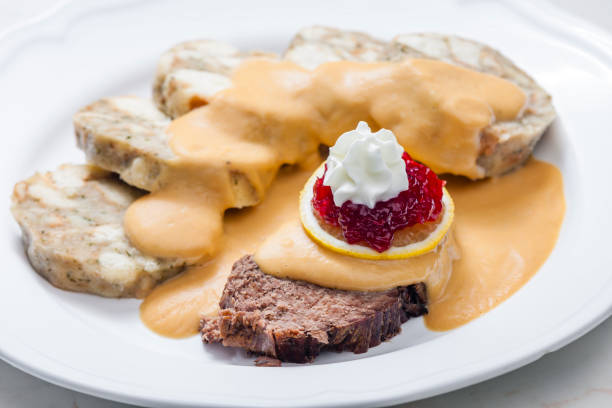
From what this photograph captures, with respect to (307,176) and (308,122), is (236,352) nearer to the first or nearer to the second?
(307,176)

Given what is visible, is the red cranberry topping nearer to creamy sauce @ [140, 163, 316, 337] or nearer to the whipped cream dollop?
the whipped cream dollop

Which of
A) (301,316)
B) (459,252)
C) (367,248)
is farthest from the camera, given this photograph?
(459,252)

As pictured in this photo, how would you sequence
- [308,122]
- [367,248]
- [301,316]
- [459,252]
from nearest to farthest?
1. [301,316]
2. [367,248]
3. [459,252]
4. [308,122]

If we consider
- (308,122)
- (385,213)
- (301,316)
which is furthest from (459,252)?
(308,122)

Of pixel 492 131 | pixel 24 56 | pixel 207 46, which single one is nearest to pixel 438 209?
pixel 492 131

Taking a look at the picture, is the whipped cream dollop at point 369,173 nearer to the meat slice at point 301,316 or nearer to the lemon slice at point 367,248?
the lemon slice at point 367,248

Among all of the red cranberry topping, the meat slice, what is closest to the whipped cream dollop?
the red cranberry topping

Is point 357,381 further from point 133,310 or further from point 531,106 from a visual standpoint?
point 531,106
